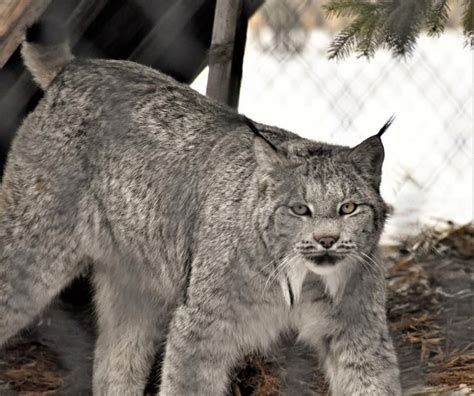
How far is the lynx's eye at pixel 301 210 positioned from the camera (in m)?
3.72

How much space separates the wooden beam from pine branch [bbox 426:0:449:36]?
1.22 meters

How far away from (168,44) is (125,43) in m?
0.22

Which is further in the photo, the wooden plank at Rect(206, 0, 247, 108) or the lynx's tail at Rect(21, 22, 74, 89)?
the wooden plank at Rect(206, 0, 247, 108)

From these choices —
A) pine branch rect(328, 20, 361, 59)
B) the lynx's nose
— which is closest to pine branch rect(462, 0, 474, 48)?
pine branch rect(328, 20, 361, 59)

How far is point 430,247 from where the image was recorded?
5.68 meters

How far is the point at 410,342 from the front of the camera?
193 inches

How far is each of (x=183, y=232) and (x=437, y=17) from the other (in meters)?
1.20

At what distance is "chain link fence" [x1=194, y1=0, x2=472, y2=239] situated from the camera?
18.9 feet

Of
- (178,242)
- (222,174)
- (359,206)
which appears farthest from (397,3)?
(178,242)

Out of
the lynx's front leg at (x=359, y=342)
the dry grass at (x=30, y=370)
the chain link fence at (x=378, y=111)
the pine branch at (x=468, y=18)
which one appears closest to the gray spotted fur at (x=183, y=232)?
the lynx's front leg at (x=359, y=342)

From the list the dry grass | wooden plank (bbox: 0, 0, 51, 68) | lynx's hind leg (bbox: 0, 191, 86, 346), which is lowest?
the dry grass

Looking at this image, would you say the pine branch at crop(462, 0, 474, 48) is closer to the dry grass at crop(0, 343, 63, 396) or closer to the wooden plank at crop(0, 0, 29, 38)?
the wooden plank at crop(0, 0, 29, 38)

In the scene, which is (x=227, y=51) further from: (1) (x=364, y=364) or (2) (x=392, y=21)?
(1) (x=364, y=364)

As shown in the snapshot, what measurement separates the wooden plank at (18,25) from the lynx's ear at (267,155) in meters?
1.04
